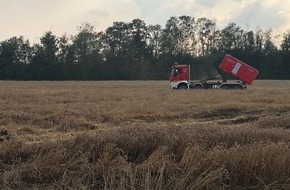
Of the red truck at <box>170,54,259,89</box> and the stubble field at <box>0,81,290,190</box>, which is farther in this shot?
the red truck at <box>170,54,259,89</box>

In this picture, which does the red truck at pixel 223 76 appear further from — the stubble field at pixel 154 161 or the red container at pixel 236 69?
the stubble field at pixel 154 161

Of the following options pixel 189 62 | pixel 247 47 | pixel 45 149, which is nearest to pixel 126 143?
pixel 45 149

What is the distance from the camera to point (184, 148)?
22.6ft

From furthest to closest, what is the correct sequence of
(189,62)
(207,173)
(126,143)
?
(189,62) → (126,143) → (207,173)

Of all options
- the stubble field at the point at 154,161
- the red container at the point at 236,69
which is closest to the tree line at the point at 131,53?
the red container at the point at 236,69

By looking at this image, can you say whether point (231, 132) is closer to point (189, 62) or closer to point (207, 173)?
point (207, 173)

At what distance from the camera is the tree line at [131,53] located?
88625 millimetres

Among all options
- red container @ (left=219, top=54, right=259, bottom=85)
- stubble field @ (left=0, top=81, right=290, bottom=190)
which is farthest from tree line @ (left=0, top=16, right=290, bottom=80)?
stubble field @ (left=0, top=81, right=290, bottom=190)

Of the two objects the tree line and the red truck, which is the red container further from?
the tree line

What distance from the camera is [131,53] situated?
97.9m

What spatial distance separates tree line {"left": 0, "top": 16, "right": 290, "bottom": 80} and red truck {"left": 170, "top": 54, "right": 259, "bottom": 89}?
131ft

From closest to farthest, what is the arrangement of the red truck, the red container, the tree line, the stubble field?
the stubble field < the red truck < the red container < the tree line

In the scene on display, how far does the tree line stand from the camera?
88625 millimetres

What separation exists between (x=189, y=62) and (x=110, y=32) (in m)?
23.8
